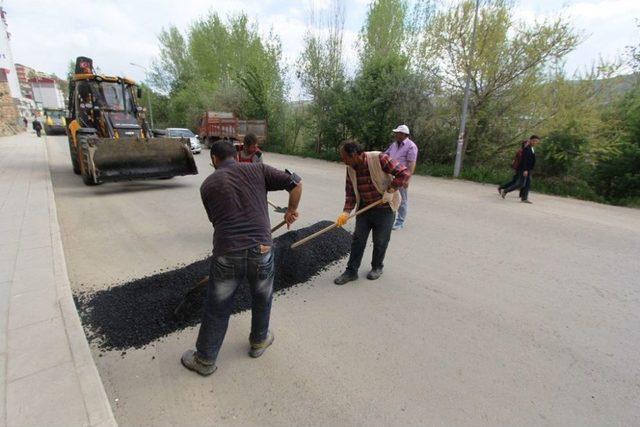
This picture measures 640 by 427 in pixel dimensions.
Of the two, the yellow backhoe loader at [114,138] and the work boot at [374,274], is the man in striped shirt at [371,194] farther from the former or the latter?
the yellow backhoe loader at [114,138]

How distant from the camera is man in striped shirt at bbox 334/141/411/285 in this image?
345 cm

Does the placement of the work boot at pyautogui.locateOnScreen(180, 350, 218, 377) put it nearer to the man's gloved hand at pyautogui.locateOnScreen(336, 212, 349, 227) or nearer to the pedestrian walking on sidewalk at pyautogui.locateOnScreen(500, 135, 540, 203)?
the man's gloved hand at pyautogui.locateOnScreen(336, 212, 349, 227)

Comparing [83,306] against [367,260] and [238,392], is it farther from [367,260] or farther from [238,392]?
[367,260]

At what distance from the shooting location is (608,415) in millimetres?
2061

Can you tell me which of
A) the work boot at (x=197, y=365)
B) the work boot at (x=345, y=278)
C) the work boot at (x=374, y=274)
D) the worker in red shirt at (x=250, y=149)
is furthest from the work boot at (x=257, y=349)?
the worker in red shirt at (x=250, y=149)

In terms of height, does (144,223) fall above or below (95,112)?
below

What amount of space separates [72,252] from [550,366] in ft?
18.5

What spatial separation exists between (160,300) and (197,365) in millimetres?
1095

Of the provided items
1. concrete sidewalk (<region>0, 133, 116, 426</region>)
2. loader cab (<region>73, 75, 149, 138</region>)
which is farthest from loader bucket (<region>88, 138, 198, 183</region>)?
concrete sidewalk (<region>0, 133, 116, 426</region>)

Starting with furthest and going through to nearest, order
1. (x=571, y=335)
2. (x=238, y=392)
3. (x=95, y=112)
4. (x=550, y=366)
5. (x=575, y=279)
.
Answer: (x=95, y=112) → (x=575, y=279) → (x=571, y=335) → (x=550, y=366) → (x=238, y=392)

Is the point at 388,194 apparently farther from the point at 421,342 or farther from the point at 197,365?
the point at 197,365

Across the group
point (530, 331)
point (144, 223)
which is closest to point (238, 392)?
point (530, 331)

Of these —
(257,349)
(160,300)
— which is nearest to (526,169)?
(257,349)

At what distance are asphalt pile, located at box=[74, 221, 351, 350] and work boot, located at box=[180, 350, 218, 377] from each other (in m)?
0.48
